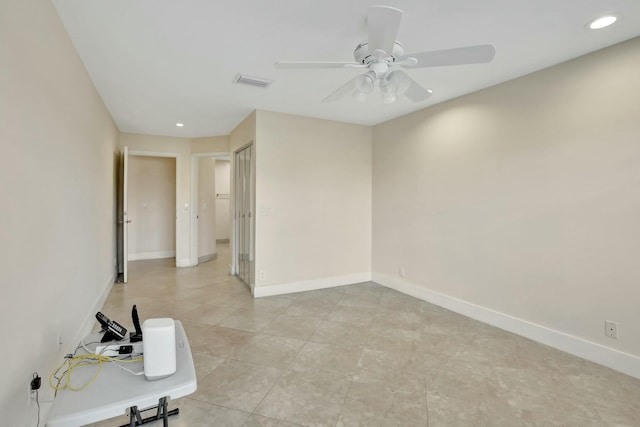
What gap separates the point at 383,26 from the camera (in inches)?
67.3

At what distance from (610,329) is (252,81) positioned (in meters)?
3.88

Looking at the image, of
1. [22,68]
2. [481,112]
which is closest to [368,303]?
[481,112]

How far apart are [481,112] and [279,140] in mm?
2526

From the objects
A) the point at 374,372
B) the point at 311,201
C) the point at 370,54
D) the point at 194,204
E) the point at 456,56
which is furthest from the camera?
the point at 194,204

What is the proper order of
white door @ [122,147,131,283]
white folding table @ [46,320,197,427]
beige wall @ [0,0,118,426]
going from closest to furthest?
white folding table @ [46,320,197,427], beige wall @ [0,0,118,426], white door @ [122,147,131,283]

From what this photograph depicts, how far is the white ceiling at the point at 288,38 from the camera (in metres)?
1.97

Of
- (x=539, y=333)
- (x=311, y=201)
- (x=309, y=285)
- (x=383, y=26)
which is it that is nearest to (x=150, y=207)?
(x=311, y=201)

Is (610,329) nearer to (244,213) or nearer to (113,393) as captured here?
(113,393)

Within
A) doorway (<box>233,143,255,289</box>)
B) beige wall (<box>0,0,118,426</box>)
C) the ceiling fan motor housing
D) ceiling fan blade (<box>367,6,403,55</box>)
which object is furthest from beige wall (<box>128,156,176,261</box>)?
ceiling fan blade (<box>367,6,403,55</box>)

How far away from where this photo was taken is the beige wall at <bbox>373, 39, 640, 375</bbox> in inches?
95.2

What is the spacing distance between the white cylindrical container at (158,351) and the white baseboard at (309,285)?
2966 mm

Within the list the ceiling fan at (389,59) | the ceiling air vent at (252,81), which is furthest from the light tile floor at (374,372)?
the ceiling air vent at (252,81)

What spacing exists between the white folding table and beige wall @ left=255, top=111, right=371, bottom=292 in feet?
9.47

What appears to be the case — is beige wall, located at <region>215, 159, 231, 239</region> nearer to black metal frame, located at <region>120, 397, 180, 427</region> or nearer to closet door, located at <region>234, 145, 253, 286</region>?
closet door, located at <region>234, 145, 253, 286</region>
